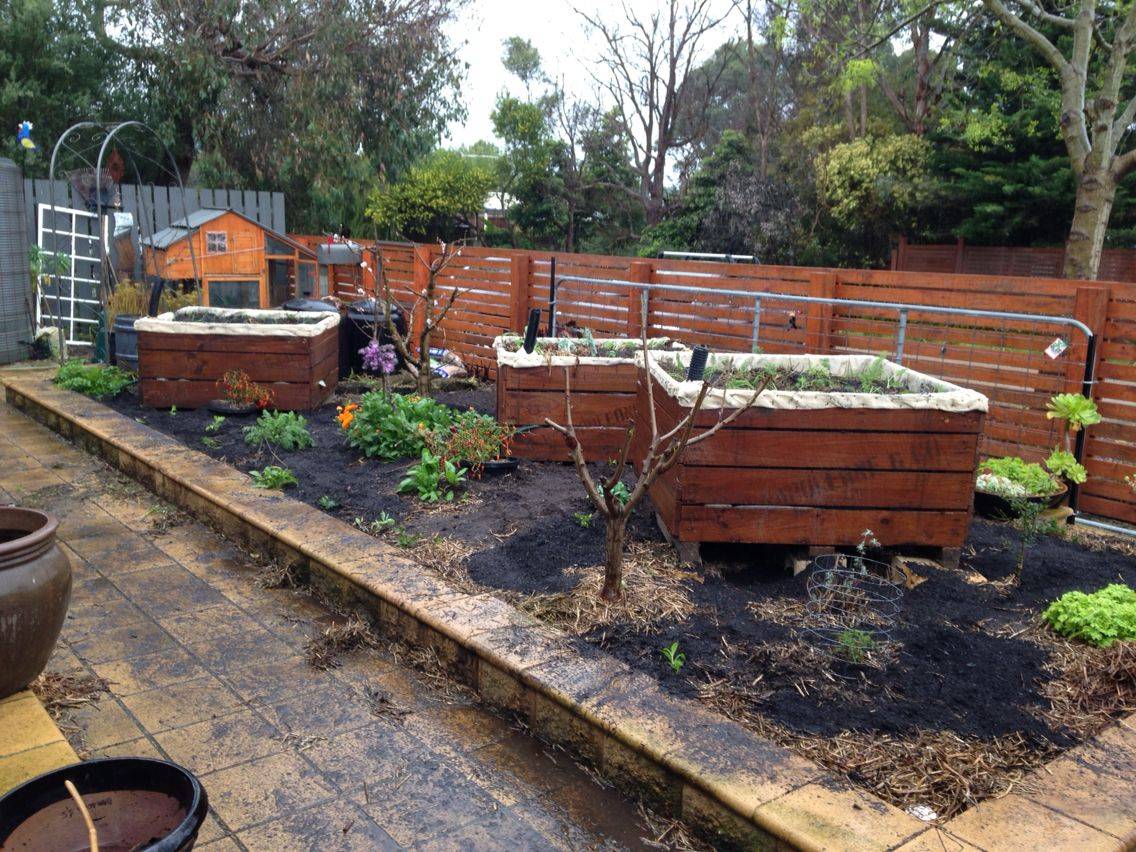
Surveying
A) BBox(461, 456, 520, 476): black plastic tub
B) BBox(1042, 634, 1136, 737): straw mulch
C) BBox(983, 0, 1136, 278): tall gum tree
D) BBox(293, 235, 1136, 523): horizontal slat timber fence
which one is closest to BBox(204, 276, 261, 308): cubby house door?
BBox(293, 235, 1136, 523): horizontal slat timber fence

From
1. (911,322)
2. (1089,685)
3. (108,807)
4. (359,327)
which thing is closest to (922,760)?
(1089,685)

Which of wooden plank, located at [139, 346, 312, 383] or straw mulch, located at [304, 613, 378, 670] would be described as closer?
straw mulch, located at [304, 613, 378, 670]

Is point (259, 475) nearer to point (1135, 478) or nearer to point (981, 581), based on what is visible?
point (981, 581)

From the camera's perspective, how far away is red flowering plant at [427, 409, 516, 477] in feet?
18.9

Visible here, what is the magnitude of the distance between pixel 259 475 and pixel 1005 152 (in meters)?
18.1

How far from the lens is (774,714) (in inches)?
117

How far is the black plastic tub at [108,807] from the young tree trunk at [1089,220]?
565 inches

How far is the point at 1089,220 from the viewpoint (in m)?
13.3

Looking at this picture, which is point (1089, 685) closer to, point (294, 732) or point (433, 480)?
point (294, 732)

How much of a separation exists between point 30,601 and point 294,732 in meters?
0.98

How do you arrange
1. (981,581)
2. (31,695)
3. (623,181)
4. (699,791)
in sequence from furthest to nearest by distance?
(623,181)
(981,581)
(31,695)
(699,791)

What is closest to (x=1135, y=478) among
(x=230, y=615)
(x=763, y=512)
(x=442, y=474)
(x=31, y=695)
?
(x=763, y=512)

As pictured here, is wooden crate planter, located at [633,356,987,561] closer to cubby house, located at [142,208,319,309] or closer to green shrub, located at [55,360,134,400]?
green shrub, located at [55,360,134,400]

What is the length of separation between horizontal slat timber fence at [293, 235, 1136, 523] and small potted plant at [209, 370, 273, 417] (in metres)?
3.39
